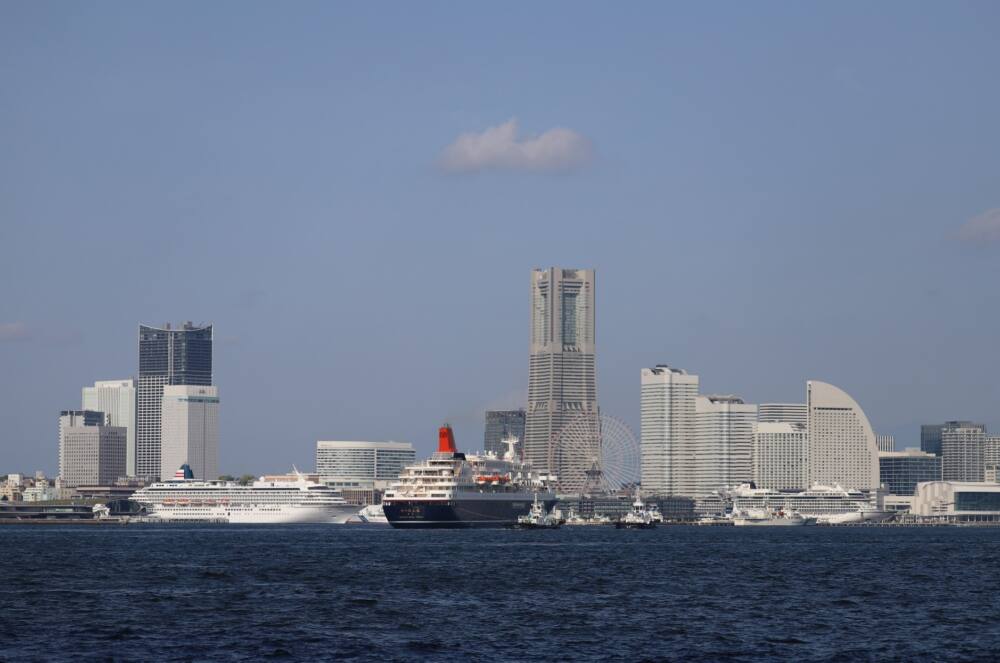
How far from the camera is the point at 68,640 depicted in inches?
2459

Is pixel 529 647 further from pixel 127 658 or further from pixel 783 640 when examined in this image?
pixel 127 658

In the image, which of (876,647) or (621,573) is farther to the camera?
(621,573)

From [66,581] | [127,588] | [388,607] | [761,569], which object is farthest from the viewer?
[761,569]

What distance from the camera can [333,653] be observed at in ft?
193

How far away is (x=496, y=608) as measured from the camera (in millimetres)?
76625

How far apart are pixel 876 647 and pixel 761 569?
170 ft

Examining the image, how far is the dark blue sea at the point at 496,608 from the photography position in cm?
6025

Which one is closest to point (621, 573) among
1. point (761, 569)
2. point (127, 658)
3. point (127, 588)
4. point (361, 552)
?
point (761, 569)

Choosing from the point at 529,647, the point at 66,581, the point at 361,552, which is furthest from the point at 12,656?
the point at 361,552

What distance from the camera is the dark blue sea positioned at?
60.2 meters

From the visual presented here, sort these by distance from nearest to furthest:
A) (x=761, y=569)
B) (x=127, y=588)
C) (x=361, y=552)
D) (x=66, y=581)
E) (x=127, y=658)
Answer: (x=127, y=658)
(x=127, y=588)
(x=66, y=581)
(x=761, y=569)
(x=361, y=552)

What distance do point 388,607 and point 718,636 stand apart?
17.7 metres

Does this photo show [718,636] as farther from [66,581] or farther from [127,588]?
[66,581]

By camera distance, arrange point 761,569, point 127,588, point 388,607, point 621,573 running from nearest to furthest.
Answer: point 388,607
point 127,588
point 621,573
point 761,569
